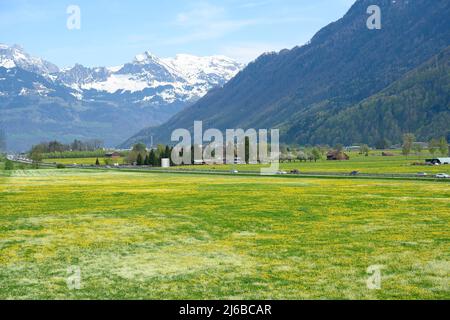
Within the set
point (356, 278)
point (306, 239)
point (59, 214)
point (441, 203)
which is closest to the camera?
point (356, 278)

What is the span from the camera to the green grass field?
80.5 ft

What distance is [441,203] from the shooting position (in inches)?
2234

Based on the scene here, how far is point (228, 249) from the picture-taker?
110 ft

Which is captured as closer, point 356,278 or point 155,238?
point 356,278

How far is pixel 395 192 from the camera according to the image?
71.8m

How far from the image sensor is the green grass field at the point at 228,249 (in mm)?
24547
